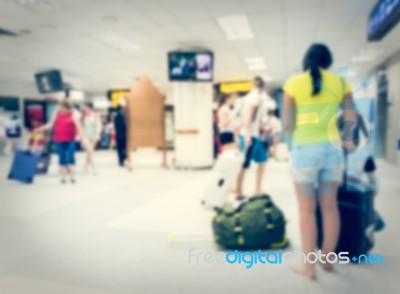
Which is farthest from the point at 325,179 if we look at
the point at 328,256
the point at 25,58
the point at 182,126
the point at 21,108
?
the point at 21,108

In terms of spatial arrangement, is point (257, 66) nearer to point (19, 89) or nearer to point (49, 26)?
point (49, 26)

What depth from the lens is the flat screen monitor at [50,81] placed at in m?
8.74

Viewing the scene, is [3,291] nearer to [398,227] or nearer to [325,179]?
[325,179]

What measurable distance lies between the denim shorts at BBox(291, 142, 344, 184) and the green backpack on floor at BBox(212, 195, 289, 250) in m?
0.51

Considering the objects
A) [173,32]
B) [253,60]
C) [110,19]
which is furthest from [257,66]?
[110,19]

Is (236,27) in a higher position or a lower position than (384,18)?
higher

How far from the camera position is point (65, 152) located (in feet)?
15.2

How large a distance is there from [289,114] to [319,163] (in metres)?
0.30

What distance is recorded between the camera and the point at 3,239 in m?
2.27

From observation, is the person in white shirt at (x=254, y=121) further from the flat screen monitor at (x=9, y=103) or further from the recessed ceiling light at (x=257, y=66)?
the flat screen monitor at (x=9, y=103)

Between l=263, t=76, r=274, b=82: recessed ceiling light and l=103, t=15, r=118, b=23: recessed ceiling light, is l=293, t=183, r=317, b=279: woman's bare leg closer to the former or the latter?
l=103, t=15, r=118, b=23: recessed ceiling light

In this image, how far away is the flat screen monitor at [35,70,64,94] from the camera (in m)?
8.74

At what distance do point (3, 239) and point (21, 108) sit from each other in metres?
11.3

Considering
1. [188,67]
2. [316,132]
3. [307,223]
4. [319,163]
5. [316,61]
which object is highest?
[188,67]
